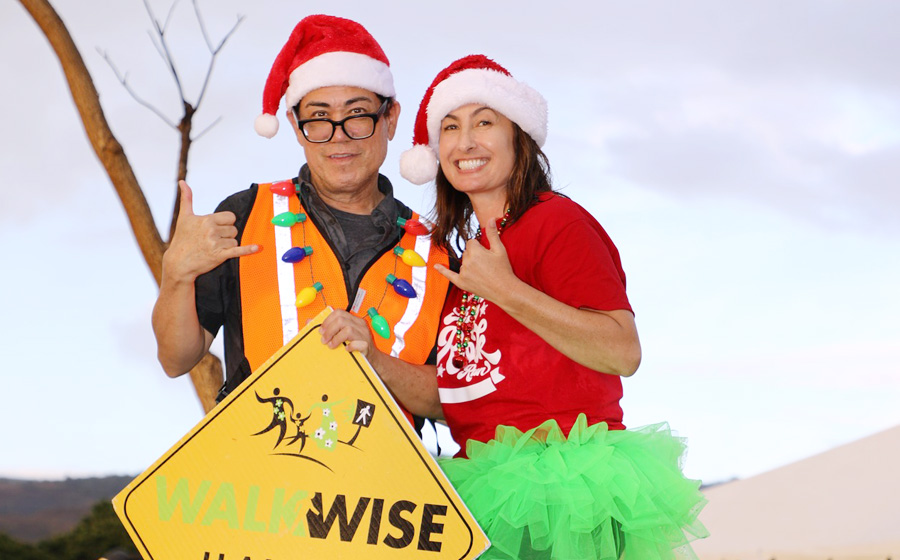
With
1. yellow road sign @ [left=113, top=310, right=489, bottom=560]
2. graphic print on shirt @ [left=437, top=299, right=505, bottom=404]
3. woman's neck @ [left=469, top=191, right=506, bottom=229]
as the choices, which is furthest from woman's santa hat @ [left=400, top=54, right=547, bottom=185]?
yellow road sign @ [left=113, top=310, right=489, bottom=560]

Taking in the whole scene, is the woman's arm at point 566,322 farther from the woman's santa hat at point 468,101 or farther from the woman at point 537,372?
the woman's santa hat at point 468,101

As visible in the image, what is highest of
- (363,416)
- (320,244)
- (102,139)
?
(102,139)

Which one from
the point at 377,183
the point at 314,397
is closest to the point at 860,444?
the point at 377,183

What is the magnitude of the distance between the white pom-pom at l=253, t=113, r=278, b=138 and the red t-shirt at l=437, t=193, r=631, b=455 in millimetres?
972

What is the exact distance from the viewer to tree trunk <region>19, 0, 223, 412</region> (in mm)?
4289

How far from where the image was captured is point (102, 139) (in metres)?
4.34

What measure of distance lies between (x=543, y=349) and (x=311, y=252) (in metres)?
0.89

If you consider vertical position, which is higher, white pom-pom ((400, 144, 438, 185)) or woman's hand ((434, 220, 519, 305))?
white pom-pom ((400, 144, 438, 185))

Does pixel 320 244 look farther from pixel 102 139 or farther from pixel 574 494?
pixel 102 139

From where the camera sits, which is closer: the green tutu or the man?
the green tutu

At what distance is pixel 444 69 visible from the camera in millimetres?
2373

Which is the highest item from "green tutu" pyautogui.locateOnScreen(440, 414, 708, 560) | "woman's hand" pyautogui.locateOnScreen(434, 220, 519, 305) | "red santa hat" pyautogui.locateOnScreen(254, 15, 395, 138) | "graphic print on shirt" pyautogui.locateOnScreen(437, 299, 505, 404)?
"red santa hat" pyautogui.locateOnScreen(254, 15, 395, 138)

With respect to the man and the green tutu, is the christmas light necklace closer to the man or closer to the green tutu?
the man

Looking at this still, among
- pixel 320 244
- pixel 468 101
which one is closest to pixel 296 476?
pixel 320 244
